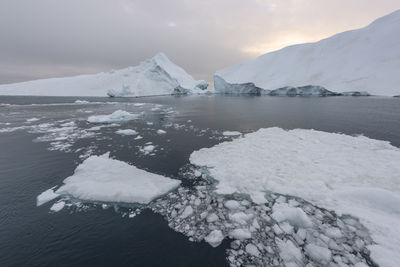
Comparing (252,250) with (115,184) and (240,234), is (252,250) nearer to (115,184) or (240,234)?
(240,234)

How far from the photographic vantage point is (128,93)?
6838 cm

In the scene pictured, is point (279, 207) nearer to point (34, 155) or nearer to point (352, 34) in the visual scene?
point (34, 155)

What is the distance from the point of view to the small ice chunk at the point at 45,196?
4831 mm

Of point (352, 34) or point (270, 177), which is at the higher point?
point (352, 34)

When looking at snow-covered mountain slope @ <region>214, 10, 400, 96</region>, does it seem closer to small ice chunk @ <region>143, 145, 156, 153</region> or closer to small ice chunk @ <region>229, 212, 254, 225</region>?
small ice chunk @ <region>143, 145, 156, 153</region>

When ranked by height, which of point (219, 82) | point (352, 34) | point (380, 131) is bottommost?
point (380, 131)

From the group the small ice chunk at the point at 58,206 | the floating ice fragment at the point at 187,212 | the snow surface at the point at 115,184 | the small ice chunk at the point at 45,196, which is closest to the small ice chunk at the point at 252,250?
the floating ice fragment at the point at 187,212

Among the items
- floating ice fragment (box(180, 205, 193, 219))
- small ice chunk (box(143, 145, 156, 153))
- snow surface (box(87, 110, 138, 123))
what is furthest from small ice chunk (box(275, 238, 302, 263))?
snow surface (box(87, 110, 138, 123))

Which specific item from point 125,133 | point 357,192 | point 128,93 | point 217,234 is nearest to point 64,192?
point 217,234

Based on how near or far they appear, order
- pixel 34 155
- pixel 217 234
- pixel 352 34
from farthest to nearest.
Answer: pixel 352 34 → pixel 34 155 → pixel 217 234

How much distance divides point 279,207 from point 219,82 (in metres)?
74.3

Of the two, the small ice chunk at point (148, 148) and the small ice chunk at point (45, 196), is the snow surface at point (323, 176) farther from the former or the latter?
the small ice chunk at point (45, 196)

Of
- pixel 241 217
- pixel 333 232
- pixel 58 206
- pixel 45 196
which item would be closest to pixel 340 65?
pixel 333 232

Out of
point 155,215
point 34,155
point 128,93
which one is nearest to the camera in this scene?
point 155,215
